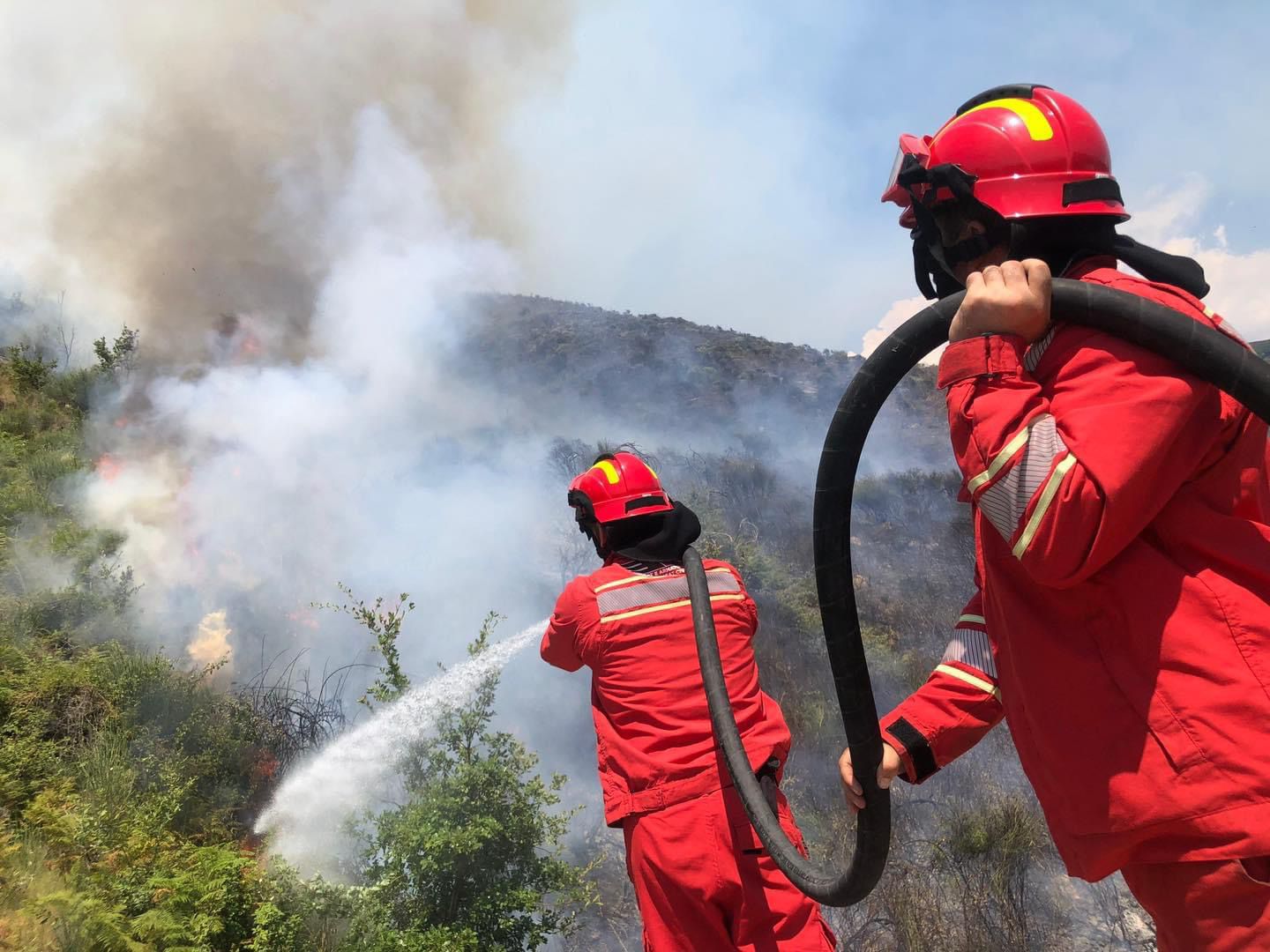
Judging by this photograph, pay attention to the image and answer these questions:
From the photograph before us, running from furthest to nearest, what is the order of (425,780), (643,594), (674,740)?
(425,780) → (643,594) → (674,740)

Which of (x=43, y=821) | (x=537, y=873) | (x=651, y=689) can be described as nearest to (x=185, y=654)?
(x=43, y=821)

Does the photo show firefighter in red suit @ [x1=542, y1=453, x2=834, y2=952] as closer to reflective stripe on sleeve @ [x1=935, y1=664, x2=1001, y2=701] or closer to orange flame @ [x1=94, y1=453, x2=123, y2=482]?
reflective stripe on sleeve @ [x1=935, y1=664, x2=1001, y2=701]

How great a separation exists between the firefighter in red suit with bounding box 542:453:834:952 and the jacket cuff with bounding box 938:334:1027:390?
1.72 meters

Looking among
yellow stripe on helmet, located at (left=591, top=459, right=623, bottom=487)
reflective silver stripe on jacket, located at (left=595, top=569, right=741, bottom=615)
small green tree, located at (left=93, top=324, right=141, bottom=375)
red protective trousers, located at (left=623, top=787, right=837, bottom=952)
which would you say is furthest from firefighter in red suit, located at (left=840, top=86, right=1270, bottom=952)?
small green tree, located at (left=93, top=324, right=141, bottom=375)

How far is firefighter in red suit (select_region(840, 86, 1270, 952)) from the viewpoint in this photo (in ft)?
3.38

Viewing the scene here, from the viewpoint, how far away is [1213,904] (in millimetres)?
1031

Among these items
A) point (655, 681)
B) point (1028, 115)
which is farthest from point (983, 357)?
point (655, 681)

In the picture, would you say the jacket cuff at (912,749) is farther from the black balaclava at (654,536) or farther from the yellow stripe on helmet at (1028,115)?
the black balaclava at (654,536)

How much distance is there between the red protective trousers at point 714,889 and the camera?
2.37 m

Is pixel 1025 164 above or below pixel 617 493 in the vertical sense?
below

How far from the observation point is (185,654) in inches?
225

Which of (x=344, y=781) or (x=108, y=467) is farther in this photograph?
(x=108, y=467)

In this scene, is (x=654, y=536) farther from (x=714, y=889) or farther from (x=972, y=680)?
(x=972, y=680)

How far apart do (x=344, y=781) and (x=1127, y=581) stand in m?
4.36
